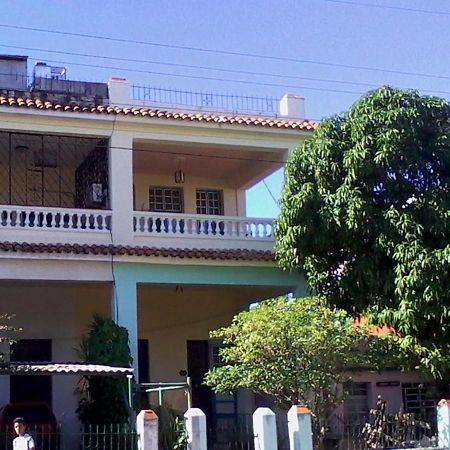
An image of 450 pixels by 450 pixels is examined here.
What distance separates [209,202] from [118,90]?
457cm

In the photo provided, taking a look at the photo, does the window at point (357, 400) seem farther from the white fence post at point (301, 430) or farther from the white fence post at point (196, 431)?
the white fence post at point (196, 431)

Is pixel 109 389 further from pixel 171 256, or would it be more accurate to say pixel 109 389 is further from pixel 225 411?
pixel 225 411

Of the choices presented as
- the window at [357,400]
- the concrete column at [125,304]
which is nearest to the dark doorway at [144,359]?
the concrete column at [125,304]

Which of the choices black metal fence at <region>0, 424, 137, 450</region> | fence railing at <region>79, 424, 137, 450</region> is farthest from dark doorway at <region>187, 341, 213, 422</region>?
fence railing at <region>79, 424, 137, 450</region>

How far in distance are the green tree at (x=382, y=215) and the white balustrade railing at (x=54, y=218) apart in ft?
12.9

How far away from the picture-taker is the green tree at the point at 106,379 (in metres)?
16.6

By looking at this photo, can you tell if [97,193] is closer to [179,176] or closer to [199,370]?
[179,176]

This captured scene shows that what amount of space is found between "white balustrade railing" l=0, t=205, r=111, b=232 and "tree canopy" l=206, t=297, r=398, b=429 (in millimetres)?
4203

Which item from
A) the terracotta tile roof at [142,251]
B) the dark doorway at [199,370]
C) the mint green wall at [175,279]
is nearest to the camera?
the terracotta tile roof at [142,251]

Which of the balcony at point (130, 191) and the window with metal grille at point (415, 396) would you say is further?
the window with metal grille at point (415, 396)

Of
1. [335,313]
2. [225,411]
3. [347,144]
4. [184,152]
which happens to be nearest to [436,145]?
[347,144]

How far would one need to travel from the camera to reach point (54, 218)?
18047 mm

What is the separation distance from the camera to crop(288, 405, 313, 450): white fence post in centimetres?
1338

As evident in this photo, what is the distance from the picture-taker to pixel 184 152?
20.6 meters
